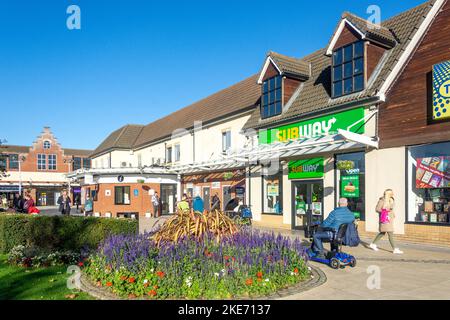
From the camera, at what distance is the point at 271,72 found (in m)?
18.9

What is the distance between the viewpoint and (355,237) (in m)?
8.45

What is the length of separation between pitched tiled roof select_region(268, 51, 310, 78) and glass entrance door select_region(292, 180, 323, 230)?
18.1ft

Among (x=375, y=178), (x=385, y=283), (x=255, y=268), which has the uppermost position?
(x=375, y=178)

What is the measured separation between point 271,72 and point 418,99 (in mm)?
8258

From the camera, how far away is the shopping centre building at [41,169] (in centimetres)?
5378

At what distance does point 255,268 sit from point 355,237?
307 centimetres

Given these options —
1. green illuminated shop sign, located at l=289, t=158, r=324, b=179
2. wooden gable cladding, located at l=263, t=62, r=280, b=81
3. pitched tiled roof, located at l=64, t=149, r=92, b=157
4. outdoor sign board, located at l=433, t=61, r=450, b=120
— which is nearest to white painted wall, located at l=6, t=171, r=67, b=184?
pitched tiled roof, located at l=64, t=149, r=92, b=157

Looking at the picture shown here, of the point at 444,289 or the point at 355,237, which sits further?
the point at 355,237

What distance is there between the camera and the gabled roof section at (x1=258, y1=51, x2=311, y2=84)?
18089mm

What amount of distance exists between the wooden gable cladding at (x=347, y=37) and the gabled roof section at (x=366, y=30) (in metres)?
0.10

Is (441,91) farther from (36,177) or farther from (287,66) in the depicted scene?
(36,177)

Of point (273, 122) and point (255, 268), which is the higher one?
point (273, 122)
